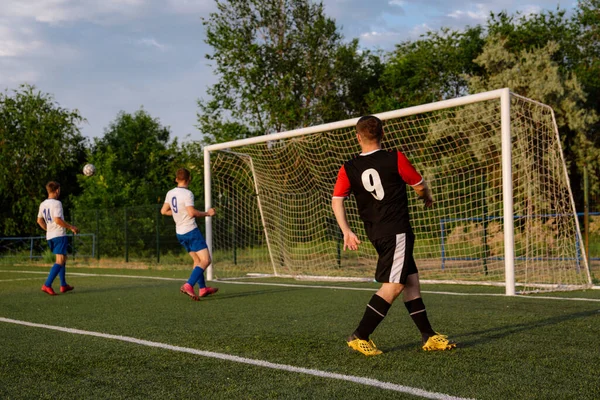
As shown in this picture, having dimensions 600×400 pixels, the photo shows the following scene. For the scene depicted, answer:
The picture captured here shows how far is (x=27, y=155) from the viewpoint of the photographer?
100.0 feet

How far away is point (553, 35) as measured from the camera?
98.3ft

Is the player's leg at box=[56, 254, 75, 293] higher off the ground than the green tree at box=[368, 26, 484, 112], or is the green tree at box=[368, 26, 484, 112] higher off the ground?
the green tree at box=[368, 26, 484, 112]

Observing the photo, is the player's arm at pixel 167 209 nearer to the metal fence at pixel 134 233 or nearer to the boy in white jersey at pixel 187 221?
the boy in white jersey at pixel 187 221

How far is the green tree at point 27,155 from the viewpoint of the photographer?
30062mm

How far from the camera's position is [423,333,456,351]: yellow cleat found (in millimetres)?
4648

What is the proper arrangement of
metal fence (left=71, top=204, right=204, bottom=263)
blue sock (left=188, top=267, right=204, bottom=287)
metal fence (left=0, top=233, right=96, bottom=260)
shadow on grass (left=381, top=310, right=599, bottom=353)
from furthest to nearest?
1. metal fence (left=0, top=233, right=96, bottom=260)
2. metal fence (left=71, top=204, right=204, bottom=263)
3. blue sock (left=188, top=267, right=204, bottom=287)
4. shadow on grass (left=381, top=310, right=599, bottom=353)

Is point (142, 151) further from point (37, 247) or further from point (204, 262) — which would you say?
point (204, 262)

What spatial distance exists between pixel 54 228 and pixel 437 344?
747cm

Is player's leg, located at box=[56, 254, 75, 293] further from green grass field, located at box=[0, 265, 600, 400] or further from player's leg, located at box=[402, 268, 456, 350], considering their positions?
player's leg, located at box=[402, 268, 456, 350]

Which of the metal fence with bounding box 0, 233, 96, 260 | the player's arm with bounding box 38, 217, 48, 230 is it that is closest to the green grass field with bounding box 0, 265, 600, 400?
the player's arm with bounding box 38, 217, 48, 230

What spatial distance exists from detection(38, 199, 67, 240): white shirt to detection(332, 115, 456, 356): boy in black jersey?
6673 mm

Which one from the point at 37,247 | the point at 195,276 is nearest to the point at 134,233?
the point at 37,247

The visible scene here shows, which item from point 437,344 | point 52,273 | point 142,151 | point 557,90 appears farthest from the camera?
point 142,151

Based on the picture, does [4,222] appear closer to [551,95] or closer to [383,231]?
[551,95]
